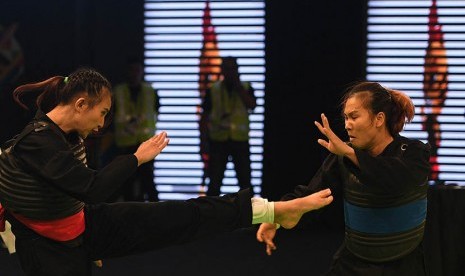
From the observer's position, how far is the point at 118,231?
334 centimetres

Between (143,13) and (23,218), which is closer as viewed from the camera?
(23,218)

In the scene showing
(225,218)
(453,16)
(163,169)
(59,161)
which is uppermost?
(453,16)

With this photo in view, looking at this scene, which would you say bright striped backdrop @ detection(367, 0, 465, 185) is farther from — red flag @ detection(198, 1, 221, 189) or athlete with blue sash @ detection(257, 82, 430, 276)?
athlete with blue sash @ detection(257, 82, 430, 276)

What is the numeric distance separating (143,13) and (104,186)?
4885mm

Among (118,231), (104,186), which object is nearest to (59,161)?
(104,186)

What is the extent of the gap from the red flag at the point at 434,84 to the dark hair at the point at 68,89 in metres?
4.57

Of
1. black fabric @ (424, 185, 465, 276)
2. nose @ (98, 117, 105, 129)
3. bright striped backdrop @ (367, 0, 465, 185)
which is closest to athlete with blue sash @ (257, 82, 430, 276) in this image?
black fabric @ (424, 185, 465, 276)

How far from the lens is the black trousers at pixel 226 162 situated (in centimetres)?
715

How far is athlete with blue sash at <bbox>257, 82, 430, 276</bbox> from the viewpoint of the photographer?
3223 millimetres

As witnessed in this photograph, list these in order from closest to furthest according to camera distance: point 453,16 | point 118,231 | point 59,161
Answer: point 59,161
point 118,231
point 453,16

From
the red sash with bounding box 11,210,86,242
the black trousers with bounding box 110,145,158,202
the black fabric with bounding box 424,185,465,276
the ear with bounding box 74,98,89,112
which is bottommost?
the black trousers with bounding box 110,145,158,202

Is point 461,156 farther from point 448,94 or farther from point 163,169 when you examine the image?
point 163,169

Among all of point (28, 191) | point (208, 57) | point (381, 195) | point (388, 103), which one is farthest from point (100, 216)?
point (208, 57)

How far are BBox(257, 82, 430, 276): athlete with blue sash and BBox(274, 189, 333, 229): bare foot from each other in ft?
0.33
